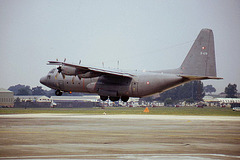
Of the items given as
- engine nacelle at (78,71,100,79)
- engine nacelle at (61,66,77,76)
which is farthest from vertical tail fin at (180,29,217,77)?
engine nacelle at (61,66,77,76)

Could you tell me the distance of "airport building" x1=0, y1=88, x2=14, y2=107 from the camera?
88.5m

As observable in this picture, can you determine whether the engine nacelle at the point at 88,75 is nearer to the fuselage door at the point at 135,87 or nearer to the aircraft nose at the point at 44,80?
the fuselage door at the point at 135,87

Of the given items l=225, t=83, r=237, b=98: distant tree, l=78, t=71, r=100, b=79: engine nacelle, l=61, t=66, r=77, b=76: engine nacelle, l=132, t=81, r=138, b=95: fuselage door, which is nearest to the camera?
l=61, t=66, r=77, b=76: engine nacelle

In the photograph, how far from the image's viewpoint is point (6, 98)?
304ft

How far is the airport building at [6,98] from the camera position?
290 feet

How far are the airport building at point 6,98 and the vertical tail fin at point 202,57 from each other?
5253 centimetres

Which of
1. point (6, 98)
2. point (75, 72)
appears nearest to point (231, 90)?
point (6, 98)

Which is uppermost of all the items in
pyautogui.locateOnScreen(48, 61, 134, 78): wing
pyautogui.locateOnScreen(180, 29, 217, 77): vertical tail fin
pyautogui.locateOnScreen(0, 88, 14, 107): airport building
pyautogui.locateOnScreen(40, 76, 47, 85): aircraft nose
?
pyautogui.locateOnScreen(180, 29, 217, 77): vertical tail fin

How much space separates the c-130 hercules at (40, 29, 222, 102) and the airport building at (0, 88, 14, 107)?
130 feet

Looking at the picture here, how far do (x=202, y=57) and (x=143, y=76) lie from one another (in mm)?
8256

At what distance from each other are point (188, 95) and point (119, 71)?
4471 inches

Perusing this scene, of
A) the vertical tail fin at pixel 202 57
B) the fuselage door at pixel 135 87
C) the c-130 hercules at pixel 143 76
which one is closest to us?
the vertical tail fin at pixel 202 57

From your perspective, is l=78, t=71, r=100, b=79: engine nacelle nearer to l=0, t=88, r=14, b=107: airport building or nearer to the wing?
the wing

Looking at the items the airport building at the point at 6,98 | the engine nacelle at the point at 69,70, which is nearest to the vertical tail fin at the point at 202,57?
the engine nacelle at the point at 69,70
